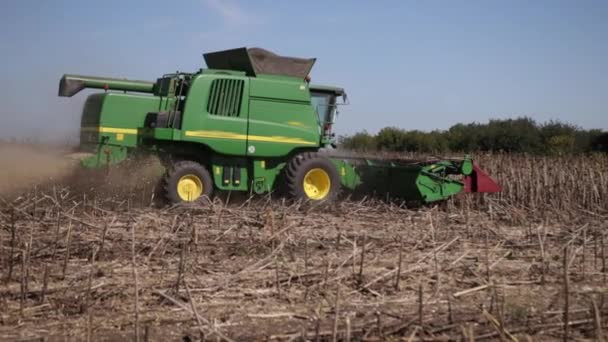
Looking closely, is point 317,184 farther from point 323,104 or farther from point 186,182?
point 186,182

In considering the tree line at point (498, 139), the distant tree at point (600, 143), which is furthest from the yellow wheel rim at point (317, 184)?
the distant tree at point (600, 143)

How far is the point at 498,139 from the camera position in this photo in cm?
3650

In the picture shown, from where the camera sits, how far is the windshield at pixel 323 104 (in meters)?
12.1

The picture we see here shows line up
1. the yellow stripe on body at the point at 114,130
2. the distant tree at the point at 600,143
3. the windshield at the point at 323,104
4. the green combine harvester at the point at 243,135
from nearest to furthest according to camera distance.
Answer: the yellow stripe on body at the point at 114,130 < the green combine harvester at the point at 243,135 < the windshield at the point at 323,104 < the distant tree at the point at 600,143

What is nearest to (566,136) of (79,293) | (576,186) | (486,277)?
(576,186)

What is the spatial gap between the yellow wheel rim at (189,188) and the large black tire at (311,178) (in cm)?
150

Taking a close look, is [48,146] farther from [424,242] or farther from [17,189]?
[424,242]

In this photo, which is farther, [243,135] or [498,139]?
[498,139]

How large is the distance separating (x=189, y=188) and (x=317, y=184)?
2.31 meters

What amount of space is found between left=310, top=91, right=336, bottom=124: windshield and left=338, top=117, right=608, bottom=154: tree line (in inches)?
766

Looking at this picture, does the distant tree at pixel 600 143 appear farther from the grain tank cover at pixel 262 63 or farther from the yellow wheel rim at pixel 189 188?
the yellow wheel rim at pixel 189 188

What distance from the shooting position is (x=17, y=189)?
31.3ft

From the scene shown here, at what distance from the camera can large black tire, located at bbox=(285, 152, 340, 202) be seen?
1135 centimetres

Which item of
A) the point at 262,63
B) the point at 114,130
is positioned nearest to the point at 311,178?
the point at 262,63
